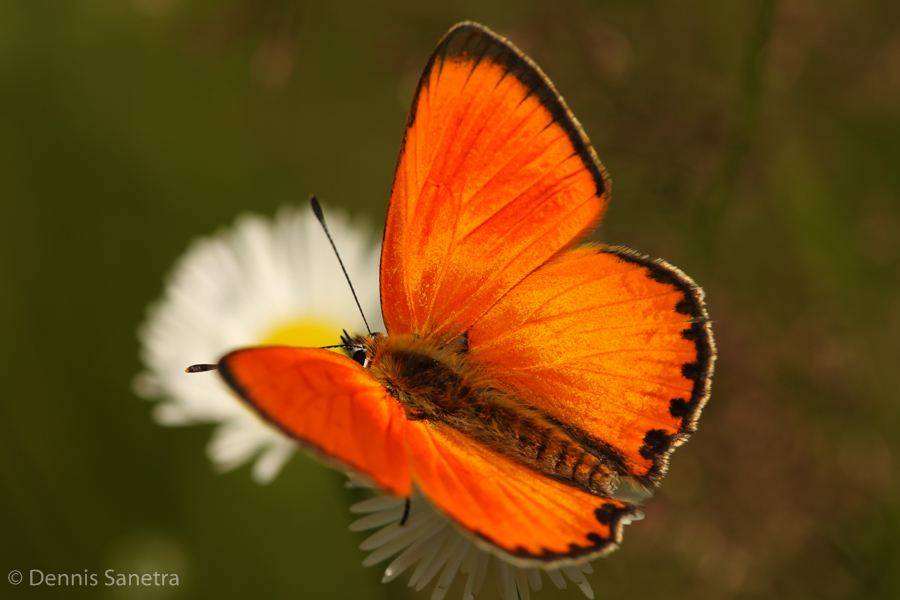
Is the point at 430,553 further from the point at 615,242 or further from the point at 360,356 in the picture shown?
the point at 615,242

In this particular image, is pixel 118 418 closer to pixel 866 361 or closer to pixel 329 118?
pixel 329 118

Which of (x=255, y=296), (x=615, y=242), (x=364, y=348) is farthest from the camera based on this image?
(x=255, y=296)

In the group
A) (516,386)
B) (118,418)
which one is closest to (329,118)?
(118,418)

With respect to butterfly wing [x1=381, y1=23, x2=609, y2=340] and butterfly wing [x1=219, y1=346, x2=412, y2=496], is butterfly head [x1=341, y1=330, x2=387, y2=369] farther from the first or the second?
butterfly wing [x1=219, y1=346, x2=412, y2=496]

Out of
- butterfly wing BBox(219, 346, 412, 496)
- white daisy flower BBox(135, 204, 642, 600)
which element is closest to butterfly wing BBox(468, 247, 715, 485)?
butterfly wing BBox(219, 346, 412, 496)

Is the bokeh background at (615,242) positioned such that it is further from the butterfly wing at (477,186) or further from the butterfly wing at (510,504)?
the butterfly wing at (510,504)

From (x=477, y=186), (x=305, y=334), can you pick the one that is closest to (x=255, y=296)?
(x=305, y=334)

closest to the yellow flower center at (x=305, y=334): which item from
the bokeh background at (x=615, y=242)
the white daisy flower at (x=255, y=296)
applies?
the white daisy flower at (x=255, y=296)
